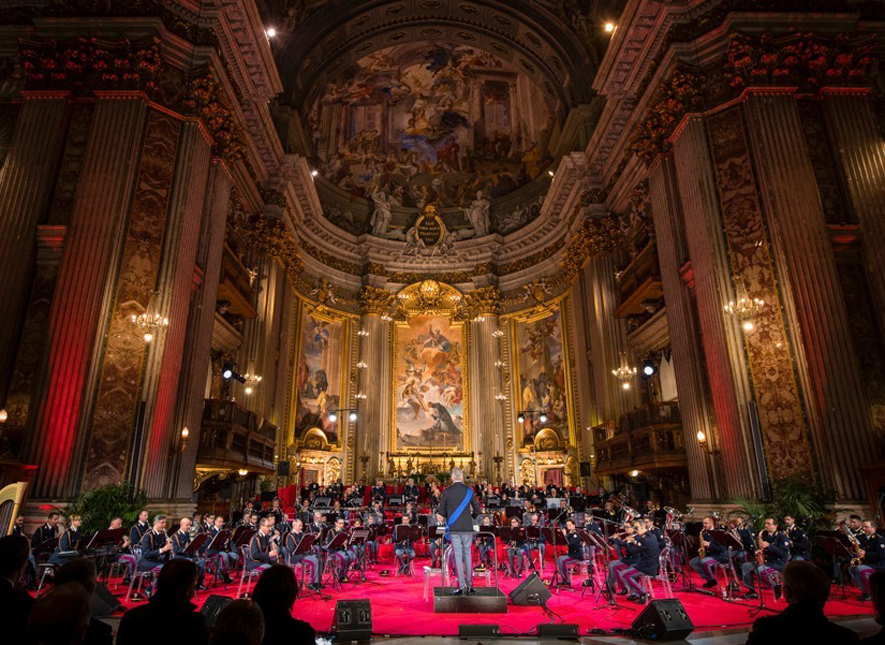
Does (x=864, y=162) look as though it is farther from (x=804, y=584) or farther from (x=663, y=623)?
(x=804, y=584)

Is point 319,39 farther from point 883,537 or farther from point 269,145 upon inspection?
point 883,537

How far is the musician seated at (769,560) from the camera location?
815 centimetres

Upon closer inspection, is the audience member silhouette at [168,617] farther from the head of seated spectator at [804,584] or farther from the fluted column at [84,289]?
the fluted column at [84,289]

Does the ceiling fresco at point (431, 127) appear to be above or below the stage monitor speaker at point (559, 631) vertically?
above

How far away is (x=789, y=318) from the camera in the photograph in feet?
37.3

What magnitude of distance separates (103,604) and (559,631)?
17.4 feet

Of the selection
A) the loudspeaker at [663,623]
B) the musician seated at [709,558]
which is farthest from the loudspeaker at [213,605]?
the musician seated at [709,558]

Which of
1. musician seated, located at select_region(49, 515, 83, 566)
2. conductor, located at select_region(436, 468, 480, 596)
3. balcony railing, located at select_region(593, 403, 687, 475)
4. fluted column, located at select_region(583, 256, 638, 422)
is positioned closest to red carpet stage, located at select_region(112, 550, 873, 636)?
conductor, located at select_region(436, 468, 480, 596)

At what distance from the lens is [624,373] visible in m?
18.4

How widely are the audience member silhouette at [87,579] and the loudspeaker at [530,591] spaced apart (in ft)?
19.6

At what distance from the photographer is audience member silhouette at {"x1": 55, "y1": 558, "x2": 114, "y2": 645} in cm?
286

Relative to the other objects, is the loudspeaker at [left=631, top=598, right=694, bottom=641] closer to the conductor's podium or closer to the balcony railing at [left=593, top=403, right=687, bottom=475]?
the conductor's podium

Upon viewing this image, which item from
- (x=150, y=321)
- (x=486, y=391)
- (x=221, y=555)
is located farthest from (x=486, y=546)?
(x=486, y=391)

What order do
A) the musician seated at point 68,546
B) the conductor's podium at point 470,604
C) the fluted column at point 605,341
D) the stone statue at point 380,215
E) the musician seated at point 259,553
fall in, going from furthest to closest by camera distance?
the stone statue at point 380,215 → the fluted column at point 605,341 → the musician seated at point 259,553 → the musician seated at point 68,546 → the conductor's podium at point 470,604
